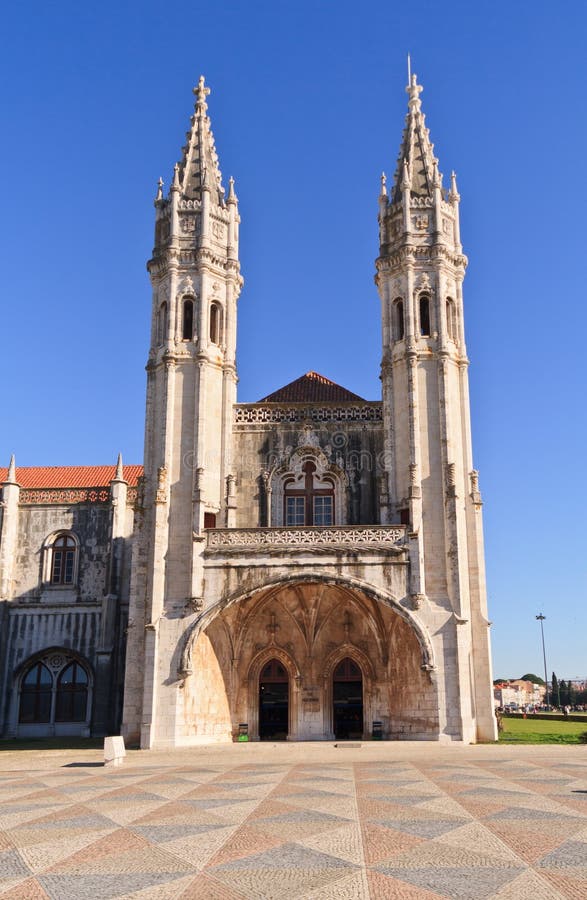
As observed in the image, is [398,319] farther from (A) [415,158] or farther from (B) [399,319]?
(A) [415,158]

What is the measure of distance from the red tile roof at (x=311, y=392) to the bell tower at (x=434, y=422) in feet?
9.71

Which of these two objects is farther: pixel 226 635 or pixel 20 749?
pixel 226 635

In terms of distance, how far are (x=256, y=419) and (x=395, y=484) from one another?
612 cm

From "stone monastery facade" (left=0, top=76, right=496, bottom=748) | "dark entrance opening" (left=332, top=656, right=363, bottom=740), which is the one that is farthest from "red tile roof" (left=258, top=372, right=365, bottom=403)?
"dark entrance opening" (left=332, top=656, right=363, bottom=740)

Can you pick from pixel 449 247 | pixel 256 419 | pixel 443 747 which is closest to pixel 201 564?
pixel 256 419

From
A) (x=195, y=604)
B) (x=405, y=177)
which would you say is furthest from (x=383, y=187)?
(x=195, y=604)

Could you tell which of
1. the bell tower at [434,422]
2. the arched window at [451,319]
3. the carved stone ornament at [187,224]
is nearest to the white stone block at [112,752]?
the bell tower at [434,422]

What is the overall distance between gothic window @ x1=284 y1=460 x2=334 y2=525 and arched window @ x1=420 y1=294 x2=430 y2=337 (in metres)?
6.72

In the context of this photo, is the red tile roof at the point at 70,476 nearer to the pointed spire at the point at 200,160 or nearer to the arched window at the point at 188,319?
the arched window at the point at 188,319

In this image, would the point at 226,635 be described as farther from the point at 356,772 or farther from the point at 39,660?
the point at 356,772

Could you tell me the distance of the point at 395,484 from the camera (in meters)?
31.2

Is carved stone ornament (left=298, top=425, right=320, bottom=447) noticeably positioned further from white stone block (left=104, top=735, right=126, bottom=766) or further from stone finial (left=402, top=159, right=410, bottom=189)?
white stone block (left=104, top=735, right=126, bottom=766)

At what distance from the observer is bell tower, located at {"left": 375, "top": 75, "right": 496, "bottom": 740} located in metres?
28.4

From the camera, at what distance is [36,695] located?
3581 cm
